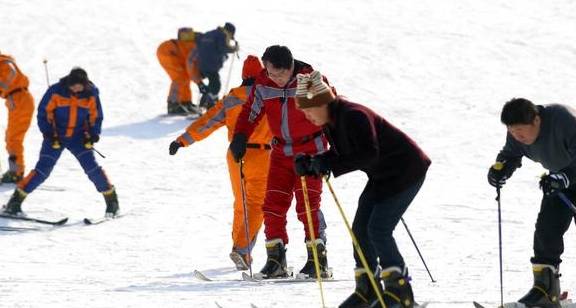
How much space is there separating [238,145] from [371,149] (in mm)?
2388

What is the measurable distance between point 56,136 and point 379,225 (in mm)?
6152

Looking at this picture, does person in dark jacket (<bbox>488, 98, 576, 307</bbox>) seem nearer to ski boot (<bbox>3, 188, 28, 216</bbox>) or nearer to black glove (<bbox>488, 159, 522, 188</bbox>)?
black glove (<bbox>488, 159, 522, 188</bbox>)

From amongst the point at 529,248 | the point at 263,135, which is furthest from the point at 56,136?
the point at 529,248

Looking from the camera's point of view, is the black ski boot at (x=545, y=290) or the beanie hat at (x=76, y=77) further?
the beanie hat at (x=76, y=77)

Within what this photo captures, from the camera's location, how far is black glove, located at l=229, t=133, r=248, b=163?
870cm

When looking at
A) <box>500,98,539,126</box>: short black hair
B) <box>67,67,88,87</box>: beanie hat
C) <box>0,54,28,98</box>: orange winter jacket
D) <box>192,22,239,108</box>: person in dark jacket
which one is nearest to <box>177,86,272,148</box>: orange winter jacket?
<box>67,67,88,87</box>: beanie hat

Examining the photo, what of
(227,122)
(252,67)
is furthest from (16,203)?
(252,67)

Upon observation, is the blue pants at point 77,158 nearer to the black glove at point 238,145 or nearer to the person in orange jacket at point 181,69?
the black glove at point 238,145

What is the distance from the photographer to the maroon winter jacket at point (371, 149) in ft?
21.2

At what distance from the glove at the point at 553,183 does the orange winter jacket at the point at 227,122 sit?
3.12 metres

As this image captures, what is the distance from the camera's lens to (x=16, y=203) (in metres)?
12.5

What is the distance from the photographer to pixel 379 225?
680 cm

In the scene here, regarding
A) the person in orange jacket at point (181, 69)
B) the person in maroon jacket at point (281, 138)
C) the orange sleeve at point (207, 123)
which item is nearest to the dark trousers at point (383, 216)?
the person in maroon jacket at point (281, 138)

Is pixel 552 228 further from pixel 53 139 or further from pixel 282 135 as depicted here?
pixel 53 139
